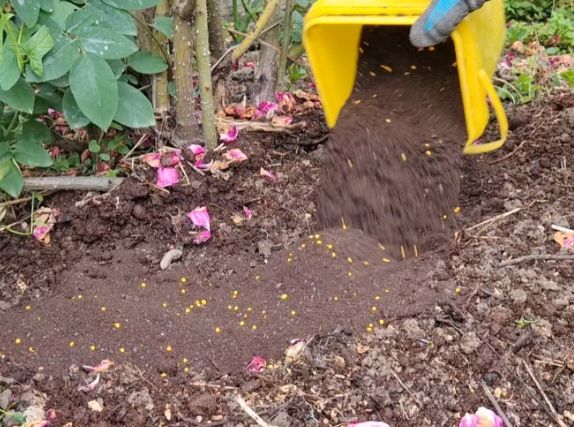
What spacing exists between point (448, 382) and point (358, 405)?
0.16m

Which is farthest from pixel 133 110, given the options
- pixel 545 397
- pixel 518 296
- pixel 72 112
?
pixel 545 397

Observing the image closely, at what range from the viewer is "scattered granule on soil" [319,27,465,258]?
66.7 inches

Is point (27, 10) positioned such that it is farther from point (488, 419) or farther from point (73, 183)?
point (488, 419)

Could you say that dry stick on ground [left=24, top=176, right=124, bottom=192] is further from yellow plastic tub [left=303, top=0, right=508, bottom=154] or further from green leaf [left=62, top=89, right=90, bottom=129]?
yellow plastic tub [left=303, top=0, right=508, bottom=154]

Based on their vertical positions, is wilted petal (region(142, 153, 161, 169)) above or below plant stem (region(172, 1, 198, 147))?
below

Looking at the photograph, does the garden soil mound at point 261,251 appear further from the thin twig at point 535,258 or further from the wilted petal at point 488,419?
the wilted petal at point 488,419

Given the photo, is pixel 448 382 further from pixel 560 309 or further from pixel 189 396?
pixel 189 396

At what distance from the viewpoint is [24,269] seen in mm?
1694

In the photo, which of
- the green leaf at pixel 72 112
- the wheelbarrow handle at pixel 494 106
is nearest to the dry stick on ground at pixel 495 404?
the wheelbarrow handle at pixel 494 106

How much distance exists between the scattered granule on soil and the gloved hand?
0.31m

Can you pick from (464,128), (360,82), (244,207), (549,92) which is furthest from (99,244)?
(549,92)

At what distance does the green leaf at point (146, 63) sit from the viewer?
5.73 feet

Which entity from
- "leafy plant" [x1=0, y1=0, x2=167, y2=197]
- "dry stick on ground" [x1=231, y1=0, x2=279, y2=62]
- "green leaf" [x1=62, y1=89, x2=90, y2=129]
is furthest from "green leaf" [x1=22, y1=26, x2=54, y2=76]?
"dry stick on ground" [x1=231, y1=0, x2=279, y2=62]

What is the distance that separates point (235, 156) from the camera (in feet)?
6.07
